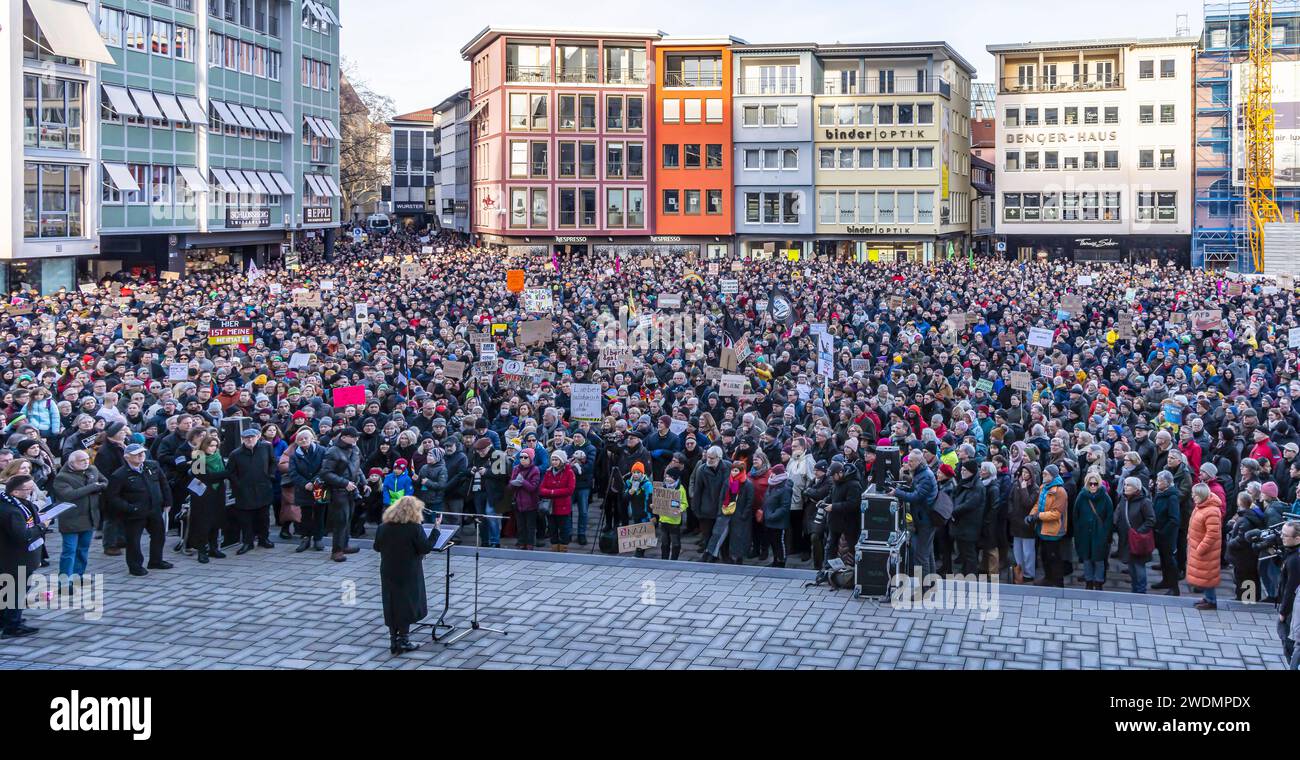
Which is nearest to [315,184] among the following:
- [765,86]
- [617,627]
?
[765,86]

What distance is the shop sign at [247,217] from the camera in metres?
55.3

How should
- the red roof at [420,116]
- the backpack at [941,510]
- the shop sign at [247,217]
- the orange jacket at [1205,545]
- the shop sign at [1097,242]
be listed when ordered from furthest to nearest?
the red roof at [420,116] → the shop sign at [1097,242] → the shop sign at [247,217] → the backpack at [941,510] → the orange jacket at [1205,545]

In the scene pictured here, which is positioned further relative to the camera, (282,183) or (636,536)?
(282,183)

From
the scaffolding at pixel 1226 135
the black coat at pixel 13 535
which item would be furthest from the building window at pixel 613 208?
the black coat at pixel 13 535

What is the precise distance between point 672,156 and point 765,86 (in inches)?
241

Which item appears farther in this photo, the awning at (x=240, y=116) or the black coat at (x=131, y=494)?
the awning at (x=240, y=116)

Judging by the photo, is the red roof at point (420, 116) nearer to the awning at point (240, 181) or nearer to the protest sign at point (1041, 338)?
the awning at point (240, 181)

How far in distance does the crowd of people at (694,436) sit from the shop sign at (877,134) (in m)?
38.9

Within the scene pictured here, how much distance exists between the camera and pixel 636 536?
1462 centimetres

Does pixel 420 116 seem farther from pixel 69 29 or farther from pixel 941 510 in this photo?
pixel 941 510

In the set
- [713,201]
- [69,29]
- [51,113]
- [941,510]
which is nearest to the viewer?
[941,510]

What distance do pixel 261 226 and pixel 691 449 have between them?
46.5 meters

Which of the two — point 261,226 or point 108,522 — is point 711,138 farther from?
point 108,522

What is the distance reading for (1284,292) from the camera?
115 feet
